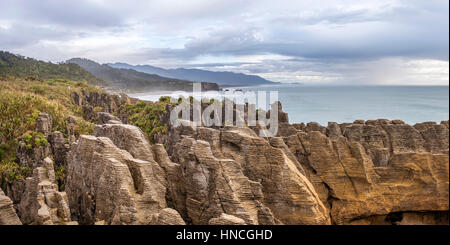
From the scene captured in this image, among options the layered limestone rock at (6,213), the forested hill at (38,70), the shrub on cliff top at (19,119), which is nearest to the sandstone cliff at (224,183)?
the layered limestone rock at (6,213)

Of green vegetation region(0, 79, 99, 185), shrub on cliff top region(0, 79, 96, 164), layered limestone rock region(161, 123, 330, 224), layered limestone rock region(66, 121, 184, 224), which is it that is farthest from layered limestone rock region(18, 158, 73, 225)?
shrub on cliff top region(0, 79, 96, 164)

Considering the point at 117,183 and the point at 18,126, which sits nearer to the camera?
the point at 117,183

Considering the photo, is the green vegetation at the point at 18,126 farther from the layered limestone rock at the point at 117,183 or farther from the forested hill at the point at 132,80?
the forested hill at the point at 132,80

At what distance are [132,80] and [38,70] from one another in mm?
20983

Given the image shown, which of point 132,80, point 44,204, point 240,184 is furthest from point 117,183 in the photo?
point 132,80

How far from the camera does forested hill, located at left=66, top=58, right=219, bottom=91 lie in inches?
2509

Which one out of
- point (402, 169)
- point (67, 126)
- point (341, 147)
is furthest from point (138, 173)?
point (67, 126)

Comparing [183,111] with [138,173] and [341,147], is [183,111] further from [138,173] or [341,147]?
[138,173]

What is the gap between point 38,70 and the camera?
63.3 metres

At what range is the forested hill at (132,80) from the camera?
63.7 m

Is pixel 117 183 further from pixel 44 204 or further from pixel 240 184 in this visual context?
pixel 240 184

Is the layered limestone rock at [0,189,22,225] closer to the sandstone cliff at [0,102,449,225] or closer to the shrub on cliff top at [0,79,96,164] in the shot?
the sandstone cliff at [0,102,449,225]

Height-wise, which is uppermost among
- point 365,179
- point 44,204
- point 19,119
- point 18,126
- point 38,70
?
point 38,70

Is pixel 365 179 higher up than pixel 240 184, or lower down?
lower down
